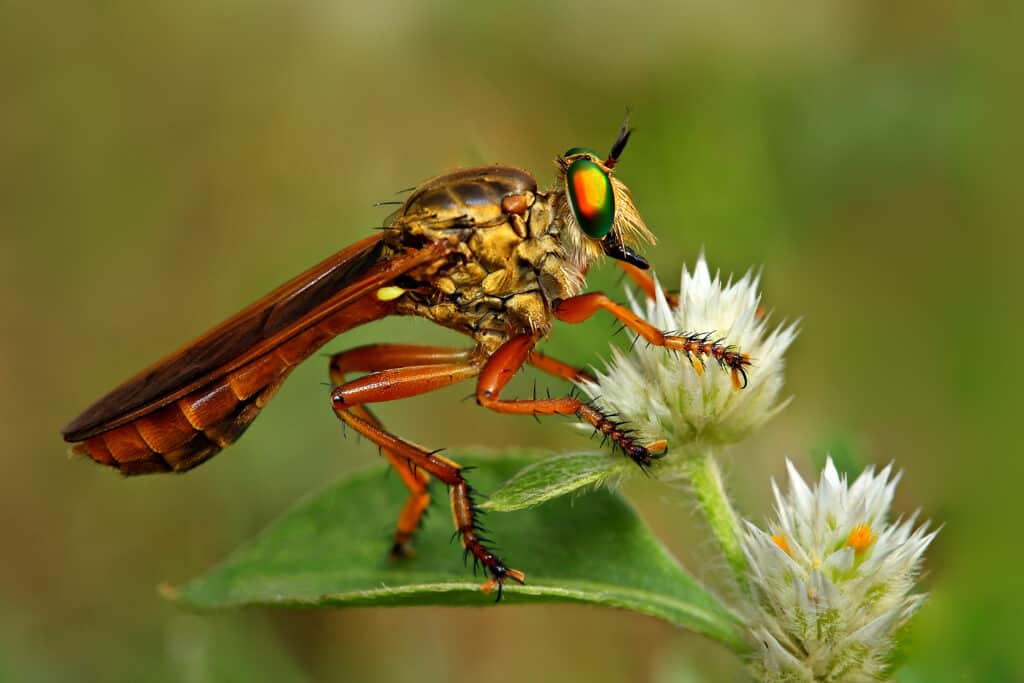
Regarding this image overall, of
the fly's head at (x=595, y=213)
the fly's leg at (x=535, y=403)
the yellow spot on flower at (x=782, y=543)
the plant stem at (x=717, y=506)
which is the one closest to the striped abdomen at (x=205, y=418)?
the fly's leg at (x=535, y=403)

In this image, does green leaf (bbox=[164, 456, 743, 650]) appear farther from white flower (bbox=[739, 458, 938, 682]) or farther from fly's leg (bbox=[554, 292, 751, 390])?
fly's leg (bbox=[554, 292, 751, 390])

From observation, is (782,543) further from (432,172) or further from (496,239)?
(432,172)

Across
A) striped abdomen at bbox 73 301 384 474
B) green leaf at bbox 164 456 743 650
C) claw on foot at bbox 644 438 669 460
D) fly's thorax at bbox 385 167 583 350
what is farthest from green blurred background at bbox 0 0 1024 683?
striped abdomen at bbox 73 301 384 474

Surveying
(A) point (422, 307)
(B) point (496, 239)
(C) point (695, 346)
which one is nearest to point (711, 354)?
(C) point (695, 346)

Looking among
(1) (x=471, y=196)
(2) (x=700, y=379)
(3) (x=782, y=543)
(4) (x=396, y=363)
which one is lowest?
(3) (x=782, y=543)

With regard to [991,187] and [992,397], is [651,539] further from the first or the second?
[991,187]
